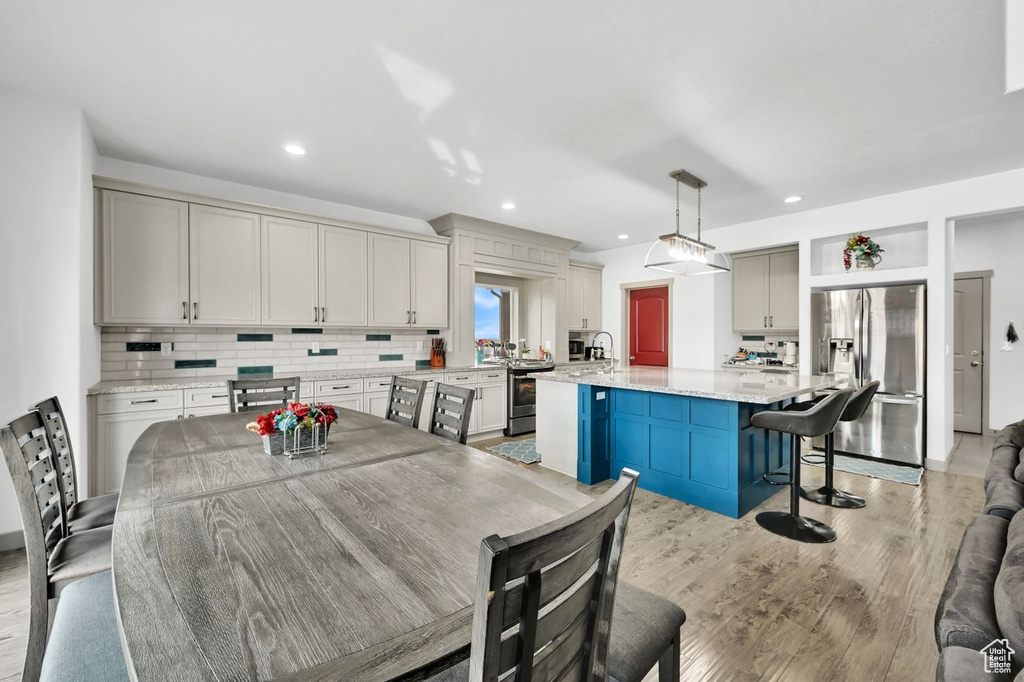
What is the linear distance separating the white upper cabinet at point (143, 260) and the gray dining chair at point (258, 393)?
1.22 meters

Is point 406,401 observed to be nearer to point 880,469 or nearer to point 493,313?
point 493,313

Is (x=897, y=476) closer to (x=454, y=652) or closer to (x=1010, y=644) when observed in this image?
(x=1010, y=644)

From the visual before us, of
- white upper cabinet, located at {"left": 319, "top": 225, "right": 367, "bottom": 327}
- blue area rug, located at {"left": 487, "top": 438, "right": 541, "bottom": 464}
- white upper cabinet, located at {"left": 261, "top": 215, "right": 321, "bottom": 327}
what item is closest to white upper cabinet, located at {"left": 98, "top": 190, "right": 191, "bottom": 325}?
white upper cabinet, located at {"left": 261, "top": 215, "right": 321, "bottom": 327}

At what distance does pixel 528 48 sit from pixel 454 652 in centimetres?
243

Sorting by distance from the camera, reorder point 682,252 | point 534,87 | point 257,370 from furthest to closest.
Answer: point 257,370 < point 682,252 < point 534,87

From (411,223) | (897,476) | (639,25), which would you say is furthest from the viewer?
(411,223)

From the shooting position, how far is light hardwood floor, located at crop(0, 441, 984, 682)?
1.71 m

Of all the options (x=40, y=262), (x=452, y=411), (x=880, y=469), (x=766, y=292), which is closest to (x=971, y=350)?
(x=766, y=292)

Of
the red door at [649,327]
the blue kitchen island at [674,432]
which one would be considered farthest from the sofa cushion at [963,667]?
the red door at [649,327]

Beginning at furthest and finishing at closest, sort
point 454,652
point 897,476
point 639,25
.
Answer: point 897,476, point 639,25, point 454,652

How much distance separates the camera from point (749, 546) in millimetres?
2623

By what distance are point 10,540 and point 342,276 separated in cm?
286

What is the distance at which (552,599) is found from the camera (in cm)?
65

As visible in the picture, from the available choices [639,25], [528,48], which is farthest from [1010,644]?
[528,48]
